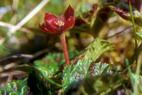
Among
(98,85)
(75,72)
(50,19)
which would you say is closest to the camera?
(98,85)

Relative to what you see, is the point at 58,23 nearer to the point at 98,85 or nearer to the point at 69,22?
the point at 69,22

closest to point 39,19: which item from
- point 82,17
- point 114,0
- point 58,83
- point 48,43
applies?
point 48,43

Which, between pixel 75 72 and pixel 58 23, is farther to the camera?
pixel 58 23

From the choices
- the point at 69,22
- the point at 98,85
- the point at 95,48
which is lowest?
the point at 98,85

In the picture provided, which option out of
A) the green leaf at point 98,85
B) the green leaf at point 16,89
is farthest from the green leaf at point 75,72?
the green leaf at point 16,89

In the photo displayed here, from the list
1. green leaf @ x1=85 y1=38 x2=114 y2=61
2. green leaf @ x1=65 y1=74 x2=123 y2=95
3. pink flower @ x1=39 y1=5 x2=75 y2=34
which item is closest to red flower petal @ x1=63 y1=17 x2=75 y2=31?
pink flower @ x1=39 y1=5 x2=75 y2=34

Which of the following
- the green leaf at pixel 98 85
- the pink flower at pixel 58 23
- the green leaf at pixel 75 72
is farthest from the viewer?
the pink flower at pixel 58 23

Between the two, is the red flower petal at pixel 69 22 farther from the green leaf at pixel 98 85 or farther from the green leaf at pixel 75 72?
the green leaf at pixel 98 85

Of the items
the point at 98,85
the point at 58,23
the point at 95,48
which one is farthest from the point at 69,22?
the point at 98,85

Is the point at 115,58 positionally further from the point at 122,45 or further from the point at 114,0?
the point at 114,0
